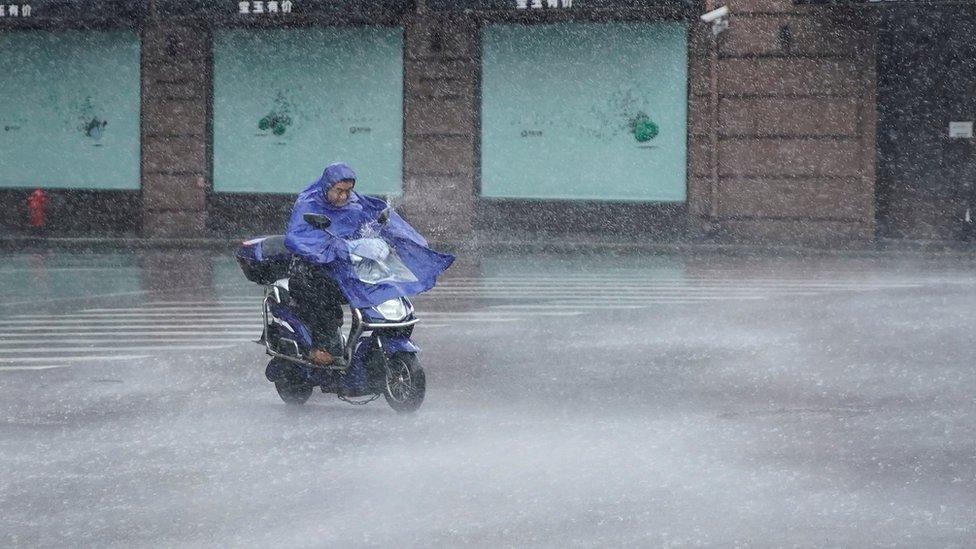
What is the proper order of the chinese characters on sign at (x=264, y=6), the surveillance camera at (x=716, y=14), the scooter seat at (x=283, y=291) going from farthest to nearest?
the chinese characters on sign at (x=264, y=6) < the surveillance camera at (x=716, y=14) < the scooter seat at (x=283, y=291)

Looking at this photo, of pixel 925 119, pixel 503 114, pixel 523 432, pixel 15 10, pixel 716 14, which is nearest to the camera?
pixel 523 432

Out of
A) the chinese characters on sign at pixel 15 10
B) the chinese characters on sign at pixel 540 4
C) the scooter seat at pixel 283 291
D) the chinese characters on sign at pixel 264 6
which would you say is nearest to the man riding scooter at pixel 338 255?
the scooter seat at pixel 283 291

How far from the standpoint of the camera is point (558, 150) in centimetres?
2905

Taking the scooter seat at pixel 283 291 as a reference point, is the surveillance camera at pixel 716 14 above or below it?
above

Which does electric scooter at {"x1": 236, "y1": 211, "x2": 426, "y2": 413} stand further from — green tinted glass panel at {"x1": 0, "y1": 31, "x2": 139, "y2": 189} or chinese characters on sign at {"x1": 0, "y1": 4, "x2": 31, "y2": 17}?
chinese characters on sign at {"x1": 0, "y1": 4, "x2": 31, "y2": 17}

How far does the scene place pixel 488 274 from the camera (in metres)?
21.2

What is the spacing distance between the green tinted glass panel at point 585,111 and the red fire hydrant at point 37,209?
8.31 meters

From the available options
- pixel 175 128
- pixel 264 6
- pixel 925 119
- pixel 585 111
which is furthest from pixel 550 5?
pixel 175 128

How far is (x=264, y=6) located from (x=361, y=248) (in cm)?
2075

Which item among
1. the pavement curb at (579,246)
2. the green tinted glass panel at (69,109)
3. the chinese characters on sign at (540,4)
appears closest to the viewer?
the pavement curb at (579,246)

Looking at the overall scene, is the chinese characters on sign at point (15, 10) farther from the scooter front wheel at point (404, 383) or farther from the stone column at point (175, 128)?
the scooter front wheel at point (404, 383)

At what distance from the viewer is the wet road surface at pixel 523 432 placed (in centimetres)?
659

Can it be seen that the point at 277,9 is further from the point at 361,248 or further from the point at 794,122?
the point at 361,248

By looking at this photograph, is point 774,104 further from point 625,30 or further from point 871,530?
point 871,530
